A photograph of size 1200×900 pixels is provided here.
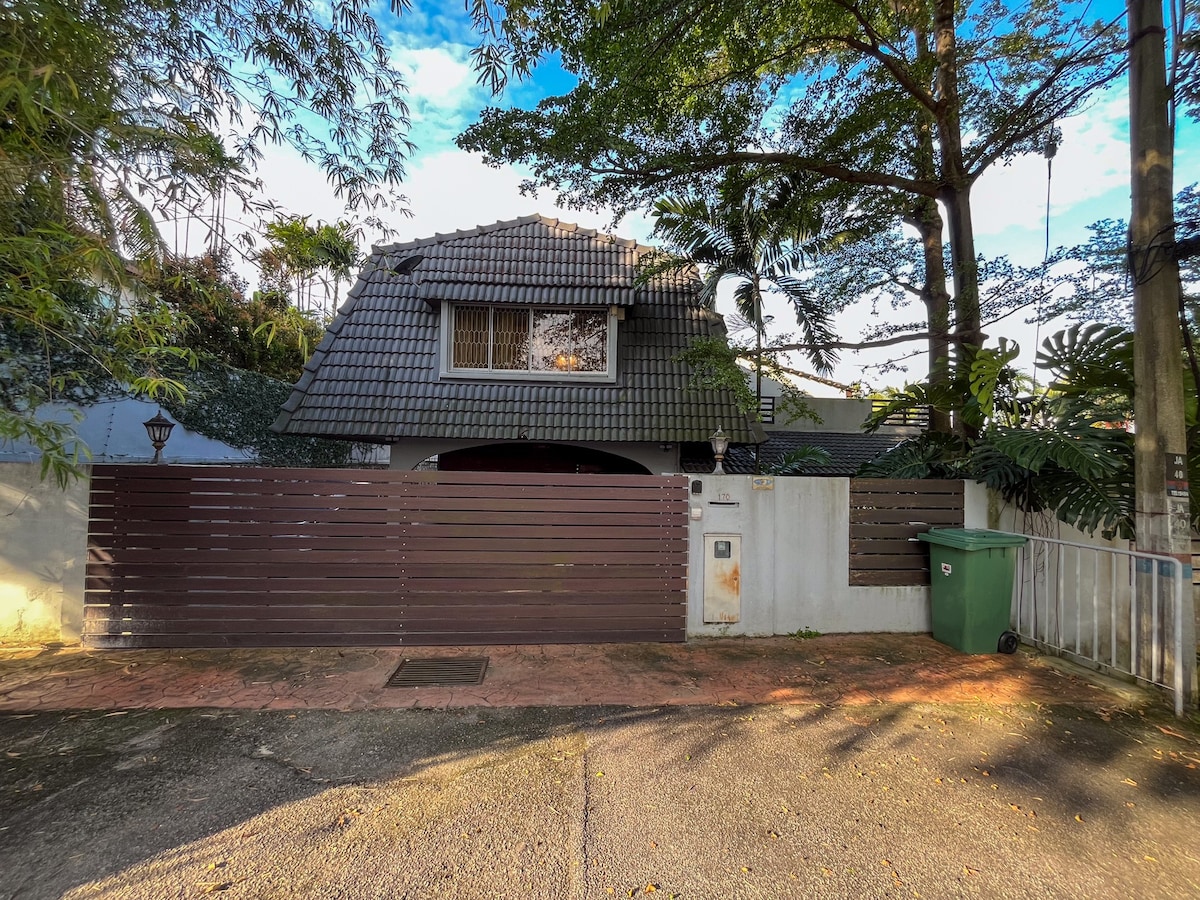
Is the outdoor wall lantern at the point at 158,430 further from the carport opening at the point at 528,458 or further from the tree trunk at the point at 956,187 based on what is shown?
Answer: the tree trunk at the point at 956,187

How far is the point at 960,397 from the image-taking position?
580 centimetres

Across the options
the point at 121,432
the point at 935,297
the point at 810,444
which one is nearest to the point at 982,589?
the point at 935,297

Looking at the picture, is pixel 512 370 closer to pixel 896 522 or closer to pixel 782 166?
pixel 782 166

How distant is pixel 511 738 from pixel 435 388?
575cm

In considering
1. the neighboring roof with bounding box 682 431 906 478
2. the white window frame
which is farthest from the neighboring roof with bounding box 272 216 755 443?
the neighboring roof with bounding box 682 431 906 478

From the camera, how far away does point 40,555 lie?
14.3ft

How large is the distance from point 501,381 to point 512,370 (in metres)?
0.27

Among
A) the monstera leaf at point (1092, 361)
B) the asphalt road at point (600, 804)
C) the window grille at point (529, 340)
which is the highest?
the window grille at point (529, 340)

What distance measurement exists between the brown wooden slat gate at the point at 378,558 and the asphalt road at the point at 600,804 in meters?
1.19

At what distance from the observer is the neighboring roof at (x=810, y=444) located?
28.3 ft

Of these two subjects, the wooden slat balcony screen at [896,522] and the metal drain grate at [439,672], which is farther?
the wooden slat balcony screen at [896,522]

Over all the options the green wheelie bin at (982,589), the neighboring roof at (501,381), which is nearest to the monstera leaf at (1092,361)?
the green wheelie bin at (982,589)

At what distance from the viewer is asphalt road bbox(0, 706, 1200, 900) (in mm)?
2115

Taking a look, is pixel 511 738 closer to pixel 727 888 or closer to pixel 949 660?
pixel 727 888
